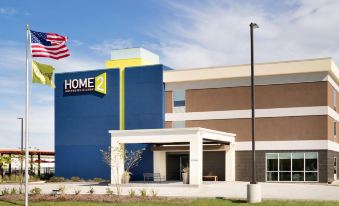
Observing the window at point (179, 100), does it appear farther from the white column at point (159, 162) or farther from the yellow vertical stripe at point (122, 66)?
the yellow vertical stripe at point (122, 66)

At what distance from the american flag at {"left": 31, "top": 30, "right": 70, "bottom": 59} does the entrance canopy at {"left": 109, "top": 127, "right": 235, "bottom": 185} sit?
1525 cm

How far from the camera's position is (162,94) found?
1945 inches

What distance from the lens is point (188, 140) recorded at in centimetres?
4150

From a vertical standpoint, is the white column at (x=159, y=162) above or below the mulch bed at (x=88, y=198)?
above

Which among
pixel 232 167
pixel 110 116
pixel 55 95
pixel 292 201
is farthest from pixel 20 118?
pixel 292 201

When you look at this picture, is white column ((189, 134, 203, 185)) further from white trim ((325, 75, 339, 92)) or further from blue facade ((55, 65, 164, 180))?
white trim ((325, 75, 339, 92))

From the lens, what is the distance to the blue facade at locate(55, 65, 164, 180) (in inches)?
1944

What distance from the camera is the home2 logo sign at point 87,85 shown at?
50.9m

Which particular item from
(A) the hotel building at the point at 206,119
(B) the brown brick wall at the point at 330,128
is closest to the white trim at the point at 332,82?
(A) the hotel building at the point at 206,119

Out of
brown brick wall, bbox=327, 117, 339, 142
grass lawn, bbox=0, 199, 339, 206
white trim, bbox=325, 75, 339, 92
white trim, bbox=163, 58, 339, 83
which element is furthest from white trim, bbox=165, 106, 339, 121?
grass lawn, bbox=0, 199, 339, 206

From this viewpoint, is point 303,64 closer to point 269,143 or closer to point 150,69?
point 269,143

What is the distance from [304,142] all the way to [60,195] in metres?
22.7

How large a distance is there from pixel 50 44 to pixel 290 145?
81.1 ft

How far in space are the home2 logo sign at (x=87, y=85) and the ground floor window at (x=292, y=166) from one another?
1623 centimetres
